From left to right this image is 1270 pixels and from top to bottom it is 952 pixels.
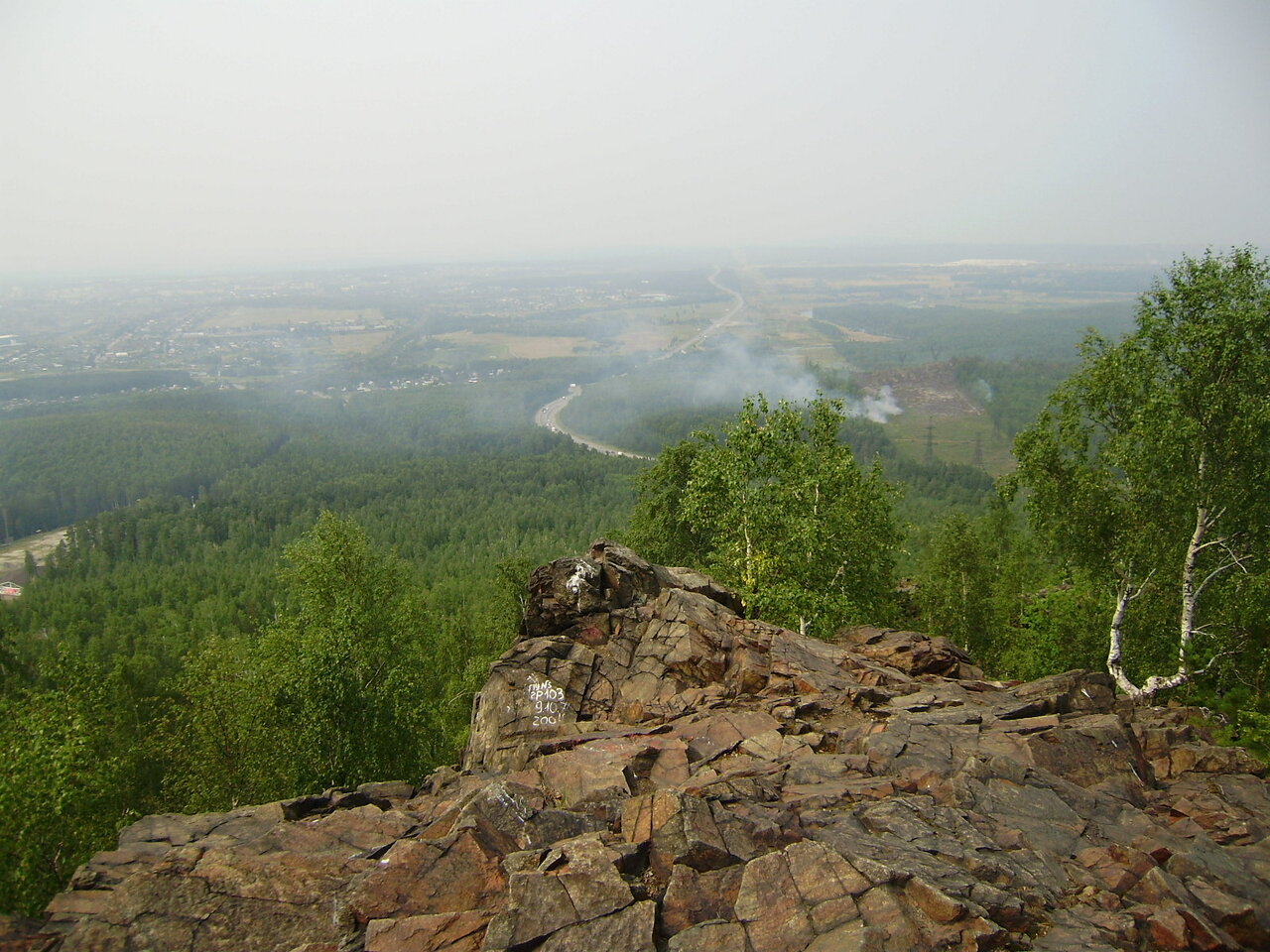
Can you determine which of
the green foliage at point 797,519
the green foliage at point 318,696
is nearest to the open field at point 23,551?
the green foliage at point 318,696

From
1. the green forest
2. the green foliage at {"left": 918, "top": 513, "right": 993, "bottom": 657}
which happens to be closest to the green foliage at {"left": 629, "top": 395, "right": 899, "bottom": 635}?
the green forest

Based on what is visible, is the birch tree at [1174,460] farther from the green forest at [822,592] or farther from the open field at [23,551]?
the open field at [23,551]

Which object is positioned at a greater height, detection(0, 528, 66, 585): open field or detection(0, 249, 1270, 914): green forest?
detection(0, 249, 1270, 914): green forest

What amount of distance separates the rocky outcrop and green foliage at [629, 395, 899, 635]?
22.4 ft

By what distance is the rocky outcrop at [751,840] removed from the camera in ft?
35.2

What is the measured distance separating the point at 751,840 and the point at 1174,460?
1943 centimetres

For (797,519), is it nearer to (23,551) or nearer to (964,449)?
(23,551)

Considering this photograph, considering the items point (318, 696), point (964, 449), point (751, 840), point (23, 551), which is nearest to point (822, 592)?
point (751, 840)

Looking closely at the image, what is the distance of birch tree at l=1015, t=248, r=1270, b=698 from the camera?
2184cm

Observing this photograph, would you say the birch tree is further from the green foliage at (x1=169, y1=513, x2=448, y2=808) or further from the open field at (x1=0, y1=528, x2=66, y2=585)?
the open field at (x1=0, y1=528, x2=66, y2=585)

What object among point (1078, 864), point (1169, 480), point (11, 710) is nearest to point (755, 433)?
point (1169, 480)

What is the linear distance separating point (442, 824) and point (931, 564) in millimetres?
40308

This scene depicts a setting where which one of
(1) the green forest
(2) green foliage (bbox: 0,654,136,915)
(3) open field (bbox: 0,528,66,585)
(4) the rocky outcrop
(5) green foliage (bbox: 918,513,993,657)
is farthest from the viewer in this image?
(3) open field (bbox: 0,528,66,585)

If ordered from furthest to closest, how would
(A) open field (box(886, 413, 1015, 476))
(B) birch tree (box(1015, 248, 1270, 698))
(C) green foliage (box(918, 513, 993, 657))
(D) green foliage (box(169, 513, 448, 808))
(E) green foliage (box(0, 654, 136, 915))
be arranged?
(A) open field (box(886, 413, 1015, 476)) < (C) green foliage (box(918, 513, 993, 657)) < (D) green foliage (box(169, 513, 448, 808)) < (B) birch tree (box(1015, 248, 1270, 698)) < (E) green foliage (box(0, 654, 136, 915))
